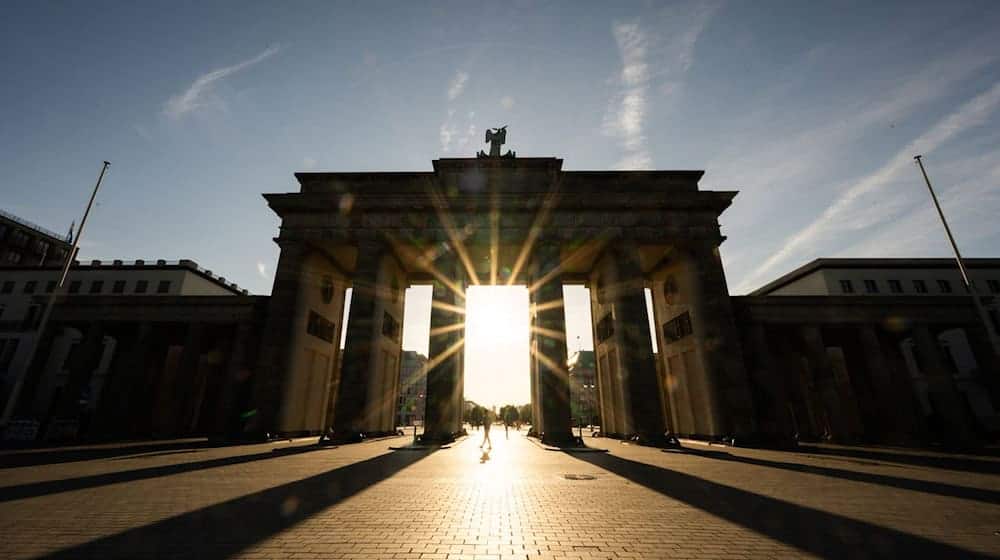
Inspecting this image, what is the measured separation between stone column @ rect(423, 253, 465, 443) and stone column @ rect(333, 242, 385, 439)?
12.7 feet

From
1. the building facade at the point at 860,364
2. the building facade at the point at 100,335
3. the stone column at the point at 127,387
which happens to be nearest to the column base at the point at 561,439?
the building facade at the point at 860,364

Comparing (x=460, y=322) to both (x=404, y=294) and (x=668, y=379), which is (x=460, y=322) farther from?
(x=668, y=379)

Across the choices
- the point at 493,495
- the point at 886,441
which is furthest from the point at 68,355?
the point at 886,441

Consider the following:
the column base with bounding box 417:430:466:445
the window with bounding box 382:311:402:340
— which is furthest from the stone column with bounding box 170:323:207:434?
the column base with bounding box 417:430:466:445

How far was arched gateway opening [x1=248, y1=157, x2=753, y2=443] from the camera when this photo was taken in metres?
23.8

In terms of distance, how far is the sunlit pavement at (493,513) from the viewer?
4.96 meters

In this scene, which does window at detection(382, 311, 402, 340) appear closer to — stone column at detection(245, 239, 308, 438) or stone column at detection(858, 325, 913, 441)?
stone column at detection(245, 239, 308, 438)

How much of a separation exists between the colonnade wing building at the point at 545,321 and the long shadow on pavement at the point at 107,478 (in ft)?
30.0

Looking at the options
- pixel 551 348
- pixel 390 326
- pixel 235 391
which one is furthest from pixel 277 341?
pixel 551 348

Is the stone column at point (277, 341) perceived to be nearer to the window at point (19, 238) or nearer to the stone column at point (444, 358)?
the stone column at point (444, 358)

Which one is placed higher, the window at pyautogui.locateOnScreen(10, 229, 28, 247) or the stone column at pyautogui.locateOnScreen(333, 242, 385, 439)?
the window at pyautogui.locateOnScreen(10, 229, 28, 247)

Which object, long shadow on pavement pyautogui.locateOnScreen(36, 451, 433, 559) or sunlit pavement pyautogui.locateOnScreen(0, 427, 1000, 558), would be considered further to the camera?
sunlit pavement pyautogui.locateOnScreen(0, 427, 1000, 558)

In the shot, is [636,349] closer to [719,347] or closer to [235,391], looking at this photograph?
[719,347]

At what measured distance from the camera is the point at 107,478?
1013 centimetres
